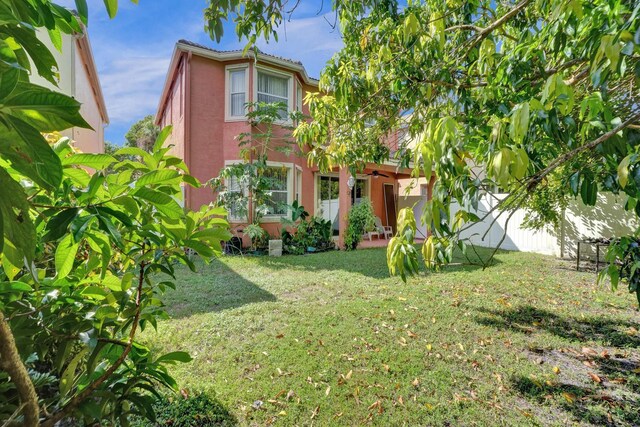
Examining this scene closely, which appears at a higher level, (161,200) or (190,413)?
(161,200)

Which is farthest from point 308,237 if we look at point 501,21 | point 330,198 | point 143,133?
point 143,133

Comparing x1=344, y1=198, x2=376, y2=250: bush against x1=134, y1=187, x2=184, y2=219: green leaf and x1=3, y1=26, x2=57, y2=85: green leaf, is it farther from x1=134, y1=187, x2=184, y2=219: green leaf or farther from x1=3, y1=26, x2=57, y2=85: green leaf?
x1=3, y1=26, x2=57, y2=85: green leaf

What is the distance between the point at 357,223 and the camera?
1195 cm

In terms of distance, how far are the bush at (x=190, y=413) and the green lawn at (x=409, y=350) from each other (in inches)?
3.3

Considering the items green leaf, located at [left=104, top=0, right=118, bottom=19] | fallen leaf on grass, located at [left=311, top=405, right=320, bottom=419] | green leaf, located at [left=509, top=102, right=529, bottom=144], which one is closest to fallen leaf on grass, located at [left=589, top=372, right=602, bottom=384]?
fallen leaf on grass, located at [left=311, top=405, right=320, bottom=419]

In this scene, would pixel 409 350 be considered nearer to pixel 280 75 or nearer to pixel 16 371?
pixel 16 371

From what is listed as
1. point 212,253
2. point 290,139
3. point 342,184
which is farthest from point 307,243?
point 212,253

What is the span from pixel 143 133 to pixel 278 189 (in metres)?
18.8

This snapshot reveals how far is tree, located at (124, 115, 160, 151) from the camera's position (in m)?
24.0

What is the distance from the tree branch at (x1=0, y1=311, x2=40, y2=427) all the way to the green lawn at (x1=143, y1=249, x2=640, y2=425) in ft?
6.75

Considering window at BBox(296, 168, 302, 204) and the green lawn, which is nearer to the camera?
the green lawn

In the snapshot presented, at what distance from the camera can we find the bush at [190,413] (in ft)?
8.68

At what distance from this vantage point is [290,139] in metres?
11.5

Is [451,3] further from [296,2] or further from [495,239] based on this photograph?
[495,239]
